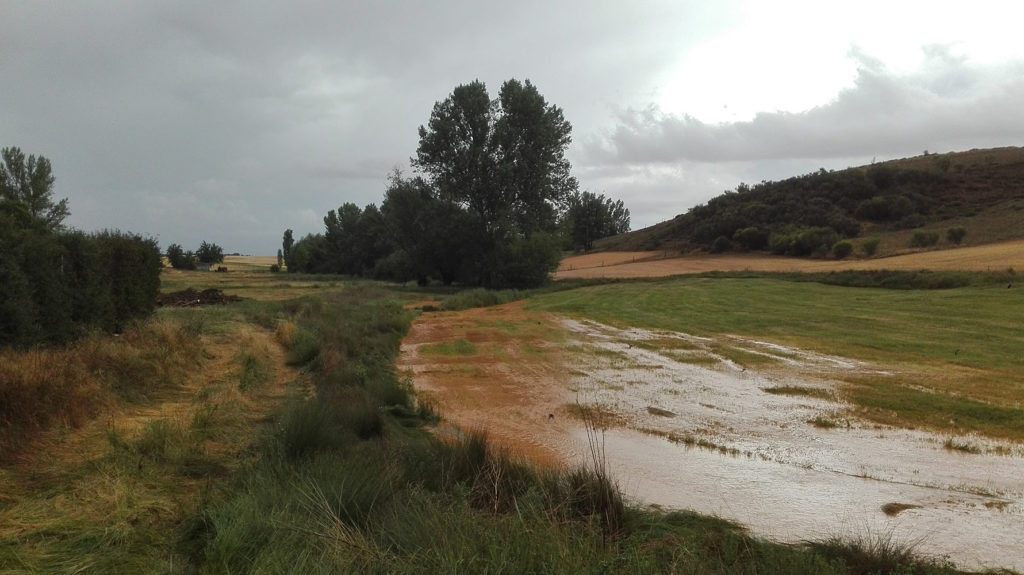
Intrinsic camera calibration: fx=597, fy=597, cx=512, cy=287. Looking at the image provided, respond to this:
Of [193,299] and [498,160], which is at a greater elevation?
[498,160]

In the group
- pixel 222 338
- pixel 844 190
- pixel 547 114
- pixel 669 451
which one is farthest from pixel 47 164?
pixel 844 190

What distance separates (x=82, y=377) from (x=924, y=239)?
177 feet

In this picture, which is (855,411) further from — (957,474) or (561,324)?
(561,324)

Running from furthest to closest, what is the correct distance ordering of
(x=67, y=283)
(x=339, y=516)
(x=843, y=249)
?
(x=843, y=249) < (x=67, y=283) < (x=339, y=516)

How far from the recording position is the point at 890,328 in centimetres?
1767

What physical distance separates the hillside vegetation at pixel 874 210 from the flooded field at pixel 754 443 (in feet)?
140

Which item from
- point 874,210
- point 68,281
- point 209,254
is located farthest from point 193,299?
point 209,254

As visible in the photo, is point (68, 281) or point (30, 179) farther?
point (30, 179)

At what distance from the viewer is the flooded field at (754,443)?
219 inches

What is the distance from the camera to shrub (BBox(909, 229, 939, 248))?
45562 mm

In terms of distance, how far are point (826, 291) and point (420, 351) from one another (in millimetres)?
22681

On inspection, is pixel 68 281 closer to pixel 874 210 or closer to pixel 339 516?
pixel 339 516

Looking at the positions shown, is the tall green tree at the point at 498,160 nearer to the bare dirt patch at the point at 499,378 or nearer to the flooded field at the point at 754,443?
the bare dirt patch at the point at 499,378

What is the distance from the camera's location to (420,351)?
16859 millimetres
